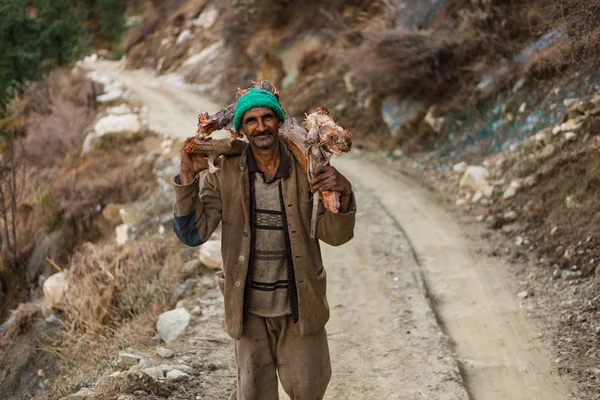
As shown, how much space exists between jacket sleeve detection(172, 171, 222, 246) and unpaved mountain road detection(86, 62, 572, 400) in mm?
1916

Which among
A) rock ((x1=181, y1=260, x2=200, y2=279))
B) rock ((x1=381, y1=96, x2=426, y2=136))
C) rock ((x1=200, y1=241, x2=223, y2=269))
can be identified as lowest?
rock ((x1=181, y1=260, x2=200, y2=279))

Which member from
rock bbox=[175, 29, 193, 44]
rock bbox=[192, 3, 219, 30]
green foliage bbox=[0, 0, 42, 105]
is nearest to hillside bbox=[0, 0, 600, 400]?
green foliage bbox=[0, 0, 42, 105]

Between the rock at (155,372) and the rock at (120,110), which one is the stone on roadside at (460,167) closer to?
the rock at (155,372)

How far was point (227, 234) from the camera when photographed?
9.32 ft

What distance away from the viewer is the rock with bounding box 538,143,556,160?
7.28 meters

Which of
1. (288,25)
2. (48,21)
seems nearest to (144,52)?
(48,21)

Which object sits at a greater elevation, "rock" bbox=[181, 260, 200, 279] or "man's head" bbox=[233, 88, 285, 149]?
"man's head" bbox=[233, 88, 285, 149]

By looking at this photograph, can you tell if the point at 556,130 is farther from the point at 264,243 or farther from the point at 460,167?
the point at 264,243

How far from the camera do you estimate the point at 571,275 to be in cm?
536

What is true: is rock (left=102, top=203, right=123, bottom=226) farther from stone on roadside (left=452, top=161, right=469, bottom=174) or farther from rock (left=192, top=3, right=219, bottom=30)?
rock (left=192, top=3, right=219, bottom=30)

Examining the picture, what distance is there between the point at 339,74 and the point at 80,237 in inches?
279

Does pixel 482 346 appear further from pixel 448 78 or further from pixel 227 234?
pixel 448 78

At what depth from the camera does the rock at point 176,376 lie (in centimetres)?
409

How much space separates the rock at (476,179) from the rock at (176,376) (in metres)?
5.26
